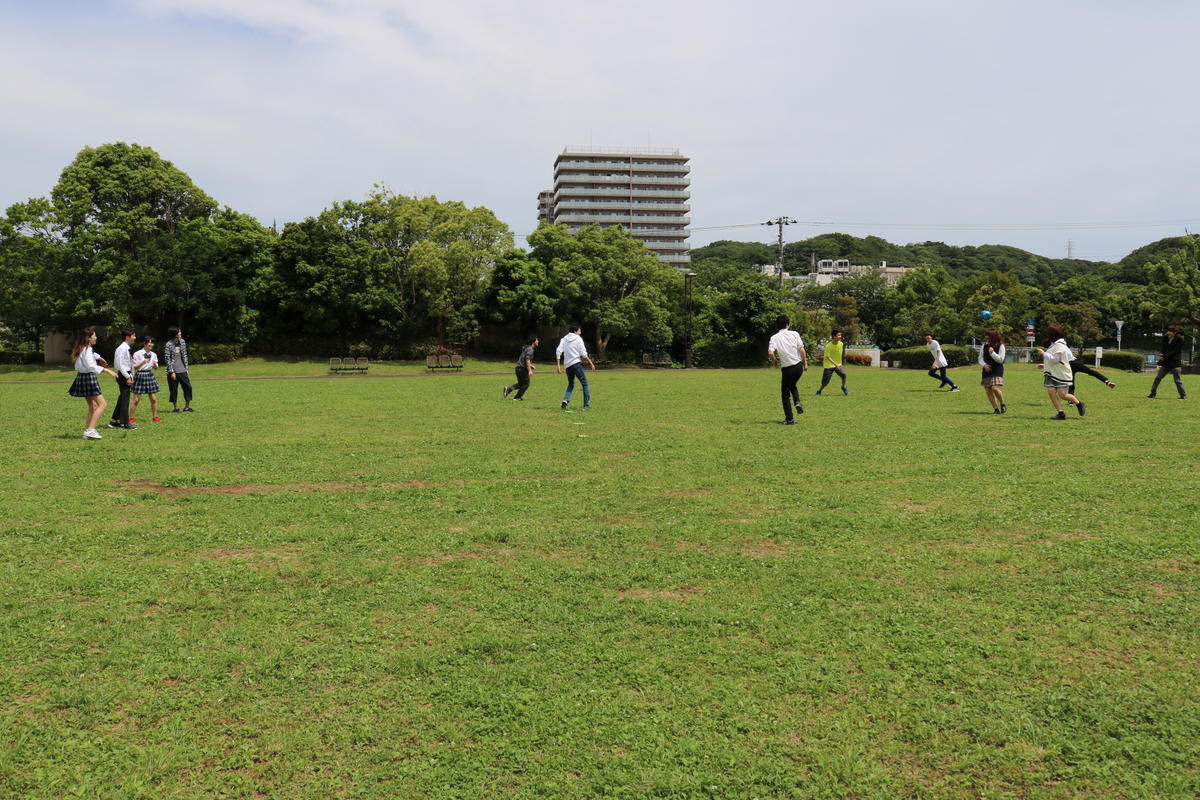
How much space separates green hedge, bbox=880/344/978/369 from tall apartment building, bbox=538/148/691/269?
92.9 metres

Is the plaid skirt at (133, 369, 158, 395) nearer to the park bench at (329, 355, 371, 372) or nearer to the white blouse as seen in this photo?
the white blouse

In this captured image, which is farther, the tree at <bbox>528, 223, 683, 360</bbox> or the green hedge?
the tree at <bbox>528, 223, 683, 360</bbox>

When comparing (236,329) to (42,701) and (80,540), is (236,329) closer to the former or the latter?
(80,540)

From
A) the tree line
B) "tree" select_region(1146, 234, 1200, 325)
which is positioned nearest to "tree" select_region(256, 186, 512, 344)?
the tree line

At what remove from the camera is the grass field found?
2.92m

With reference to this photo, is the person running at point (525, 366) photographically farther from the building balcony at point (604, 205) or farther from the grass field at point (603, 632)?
the building balcony at point (604, 205)

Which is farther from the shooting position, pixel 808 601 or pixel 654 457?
pixel 654 457

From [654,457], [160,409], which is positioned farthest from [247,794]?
[160,409]

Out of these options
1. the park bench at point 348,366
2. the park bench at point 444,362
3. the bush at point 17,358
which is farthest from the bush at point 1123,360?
the bush at point 17,358

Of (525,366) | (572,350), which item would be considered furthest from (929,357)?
(572,350)

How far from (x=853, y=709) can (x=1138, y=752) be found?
1.03 m

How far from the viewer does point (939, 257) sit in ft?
504

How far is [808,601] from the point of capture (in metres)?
4.57

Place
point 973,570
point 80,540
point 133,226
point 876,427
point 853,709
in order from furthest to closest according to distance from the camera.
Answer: point 133,226
point 876,427
point 80,540
point 973,570
point 853,709
